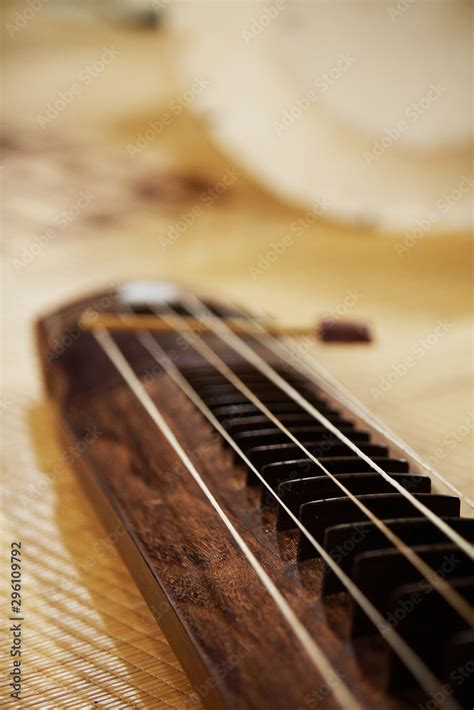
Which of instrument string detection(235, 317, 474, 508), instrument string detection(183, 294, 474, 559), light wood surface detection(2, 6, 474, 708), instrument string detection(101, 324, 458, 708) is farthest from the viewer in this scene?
instrument string detection(235, 317, 474, 508)

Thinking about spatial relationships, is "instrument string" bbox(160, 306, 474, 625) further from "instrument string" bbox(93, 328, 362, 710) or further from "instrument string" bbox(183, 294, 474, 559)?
"instrument string" bbox(93, 328, 362, 710)

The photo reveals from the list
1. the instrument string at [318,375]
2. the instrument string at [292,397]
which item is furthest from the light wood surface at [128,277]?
the instrument string at [292,397]

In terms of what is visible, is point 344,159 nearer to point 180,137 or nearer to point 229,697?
point 180,137

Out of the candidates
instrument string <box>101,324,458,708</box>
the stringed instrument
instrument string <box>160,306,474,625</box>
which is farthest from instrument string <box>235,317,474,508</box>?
instrument string <box>101,324,458,708</box>

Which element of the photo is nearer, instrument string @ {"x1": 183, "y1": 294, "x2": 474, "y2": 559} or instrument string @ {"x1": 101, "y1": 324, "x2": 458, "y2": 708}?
instrument string @ {"x1": 101, "y1": 324, "x2": 458, "y2": 708}

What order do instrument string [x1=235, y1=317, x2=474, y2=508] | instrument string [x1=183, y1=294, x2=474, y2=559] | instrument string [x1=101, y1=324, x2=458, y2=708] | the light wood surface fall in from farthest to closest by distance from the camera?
1. instrument string [x1=235, y1=317, x2=474, y2=508]
2. the light wood surface
3. instrument string [x1=183, y1=294, x2=474, y2=559]
4. instrument string [x1=101, y1=324, x2=458, y2=708]

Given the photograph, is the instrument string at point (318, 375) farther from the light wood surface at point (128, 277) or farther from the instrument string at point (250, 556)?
the instrument string at point (250, 556)

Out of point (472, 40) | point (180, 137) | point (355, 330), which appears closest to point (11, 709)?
point (355, 330)
